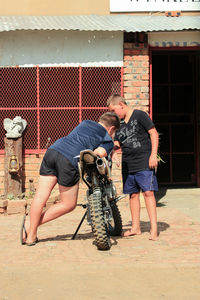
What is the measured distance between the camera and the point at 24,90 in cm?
1092

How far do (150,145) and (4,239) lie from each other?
213cm

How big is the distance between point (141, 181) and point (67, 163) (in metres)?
1.08

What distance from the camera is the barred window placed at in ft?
35.6

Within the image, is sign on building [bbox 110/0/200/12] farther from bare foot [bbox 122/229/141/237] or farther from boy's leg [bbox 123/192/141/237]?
bare foot [bbox 122/229/141/237]

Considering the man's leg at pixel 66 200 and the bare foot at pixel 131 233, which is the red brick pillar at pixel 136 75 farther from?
the man's leg at pixel 66 200

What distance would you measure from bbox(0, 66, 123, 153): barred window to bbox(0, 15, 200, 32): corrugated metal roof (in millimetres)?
815

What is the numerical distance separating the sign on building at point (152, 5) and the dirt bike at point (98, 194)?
544cm

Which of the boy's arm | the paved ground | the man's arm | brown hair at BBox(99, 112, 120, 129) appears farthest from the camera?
the boy's arm

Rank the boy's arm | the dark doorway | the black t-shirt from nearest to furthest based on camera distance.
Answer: the boy's arm
the black t-shirt
the dark doorway

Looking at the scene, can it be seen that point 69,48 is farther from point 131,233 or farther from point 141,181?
point 131,233

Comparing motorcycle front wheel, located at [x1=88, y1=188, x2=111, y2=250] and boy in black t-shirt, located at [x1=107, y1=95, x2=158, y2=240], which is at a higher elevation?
boy in black t-shirt, located at [x1=107, y1=95, x2=158, y2=240]

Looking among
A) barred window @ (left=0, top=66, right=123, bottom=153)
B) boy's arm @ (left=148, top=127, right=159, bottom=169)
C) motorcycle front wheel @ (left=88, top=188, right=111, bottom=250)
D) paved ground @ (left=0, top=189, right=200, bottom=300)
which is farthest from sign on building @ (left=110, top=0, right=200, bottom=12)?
motorcycle front wheel @ (left=88, top=188, right=111, bottom=250)

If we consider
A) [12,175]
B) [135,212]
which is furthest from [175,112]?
[135,212]

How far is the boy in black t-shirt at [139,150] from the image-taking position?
6938 millimetres
